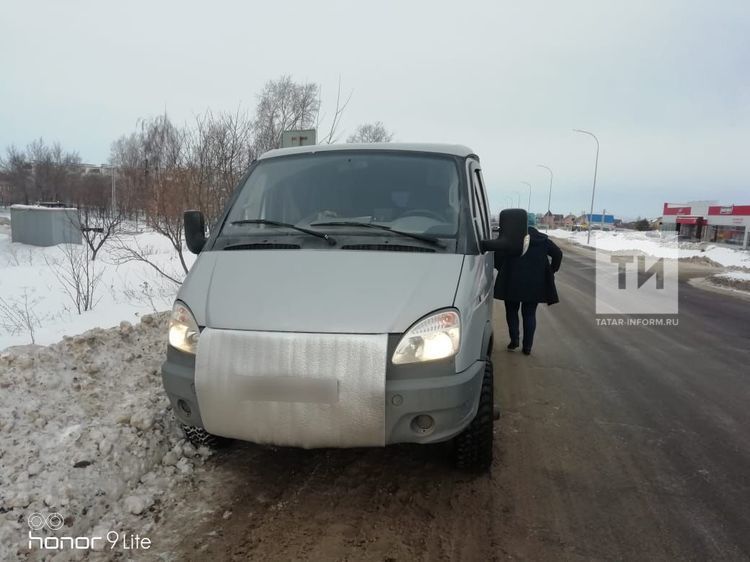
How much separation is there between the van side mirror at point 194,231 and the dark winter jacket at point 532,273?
3834mm

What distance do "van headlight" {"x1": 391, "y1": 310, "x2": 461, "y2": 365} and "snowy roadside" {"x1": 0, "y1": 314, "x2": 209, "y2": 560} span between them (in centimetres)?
166

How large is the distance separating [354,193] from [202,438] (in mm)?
1996

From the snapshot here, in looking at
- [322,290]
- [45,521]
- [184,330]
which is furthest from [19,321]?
[322,290]

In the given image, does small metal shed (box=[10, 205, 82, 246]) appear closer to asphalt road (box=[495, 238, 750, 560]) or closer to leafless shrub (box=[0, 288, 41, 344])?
leafless shrub (box=[0, 288, 41, 344])

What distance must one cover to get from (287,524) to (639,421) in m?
3.28

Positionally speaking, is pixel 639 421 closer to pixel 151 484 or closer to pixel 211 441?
pixel 211 441

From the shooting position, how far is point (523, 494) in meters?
3.16

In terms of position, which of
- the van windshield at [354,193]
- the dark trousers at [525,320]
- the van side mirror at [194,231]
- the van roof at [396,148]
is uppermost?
the van roof at [396,148]

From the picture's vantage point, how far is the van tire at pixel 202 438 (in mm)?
3385

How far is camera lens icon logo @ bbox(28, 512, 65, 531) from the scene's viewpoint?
257 cm

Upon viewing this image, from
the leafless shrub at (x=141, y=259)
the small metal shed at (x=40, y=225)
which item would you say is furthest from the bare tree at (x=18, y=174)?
the leafless shrub at (x=141, y=259)

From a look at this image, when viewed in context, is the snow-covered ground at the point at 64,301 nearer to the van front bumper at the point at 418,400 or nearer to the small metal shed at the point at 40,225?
the van front bumper at the point at 418,400

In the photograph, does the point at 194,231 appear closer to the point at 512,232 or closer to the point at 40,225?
the point at 512,232

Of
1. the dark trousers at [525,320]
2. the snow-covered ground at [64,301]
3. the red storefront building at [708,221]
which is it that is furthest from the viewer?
the red storefront building at [708,221]
